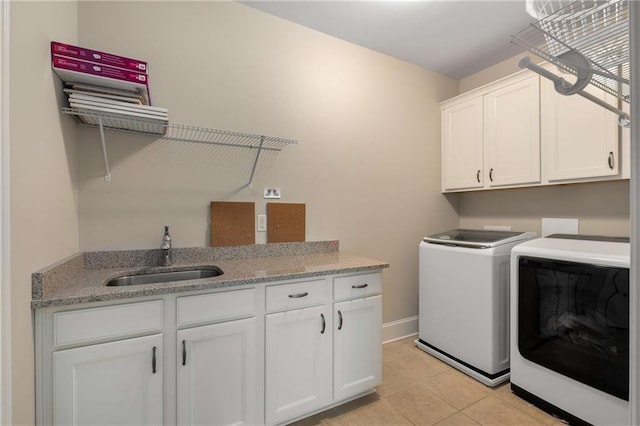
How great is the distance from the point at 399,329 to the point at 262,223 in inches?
65.1

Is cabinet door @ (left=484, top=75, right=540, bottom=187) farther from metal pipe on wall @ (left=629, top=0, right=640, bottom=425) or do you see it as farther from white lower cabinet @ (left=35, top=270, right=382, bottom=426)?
metal pipe on wall @ (left=629, top=0, right=640, bottom=425)

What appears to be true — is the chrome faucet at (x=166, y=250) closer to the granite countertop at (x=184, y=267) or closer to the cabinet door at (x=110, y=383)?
the granite countertop at (x=184, y=267)

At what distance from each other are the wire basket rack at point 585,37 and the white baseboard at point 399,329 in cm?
223

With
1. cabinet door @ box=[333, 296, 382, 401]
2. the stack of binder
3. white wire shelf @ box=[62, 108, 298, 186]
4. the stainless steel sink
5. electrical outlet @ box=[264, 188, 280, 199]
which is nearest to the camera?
the stack of binder

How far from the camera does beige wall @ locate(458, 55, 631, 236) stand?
200cm

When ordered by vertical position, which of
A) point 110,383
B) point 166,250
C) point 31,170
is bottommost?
point 110,383

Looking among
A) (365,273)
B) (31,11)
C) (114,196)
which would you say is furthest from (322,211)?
(31,11)

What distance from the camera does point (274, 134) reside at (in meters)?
2.14

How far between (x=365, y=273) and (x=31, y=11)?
1920mm

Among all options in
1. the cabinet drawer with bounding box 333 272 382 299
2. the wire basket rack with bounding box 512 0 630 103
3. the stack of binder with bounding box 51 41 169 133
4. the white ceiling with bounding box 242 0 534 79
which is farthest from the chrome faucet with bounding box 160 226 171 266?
the wire basket rack with bounding box 512 0 630 103

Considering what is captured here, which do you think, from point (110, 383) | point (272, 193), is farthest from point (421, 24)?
point (110, 383)

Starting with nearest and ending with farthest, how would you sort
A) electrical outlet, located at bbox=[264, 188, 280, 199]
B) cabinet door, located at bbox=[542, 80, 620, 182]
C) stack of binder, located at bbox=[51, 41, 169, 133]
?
stack of binder, located at bbox=[51, 41, 169, 133], cabinet door, located at bbox=[542, 80, 620, 182], electrical outlet, located at bbox=[264, 188, 280, 199]

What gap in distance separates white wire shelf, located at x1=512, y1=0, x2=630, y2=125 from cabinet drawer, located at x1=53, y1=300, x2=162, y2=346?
1.69 meters

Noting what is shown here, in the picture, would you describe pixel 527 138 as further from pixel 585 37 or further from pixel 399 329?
pixel 399 329
